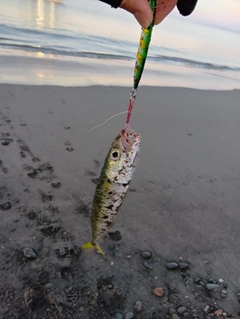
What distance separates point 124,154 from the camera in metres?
2.46

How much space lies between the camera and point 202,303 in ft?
10.4

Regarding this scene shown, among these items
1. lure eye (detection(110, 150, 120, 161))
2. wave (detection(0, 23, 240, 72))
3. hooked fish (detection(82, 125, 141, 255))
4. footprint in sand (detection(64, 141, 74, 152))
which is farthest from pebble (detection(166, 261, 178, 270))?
wave (detection(0, 23, 240, 72))

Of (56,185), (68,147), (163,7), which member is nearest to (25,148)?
(68,147)

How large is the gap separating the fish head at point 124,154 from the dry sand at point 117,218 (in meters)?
1.38

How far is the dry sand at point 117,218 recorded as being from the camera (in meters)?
3.12

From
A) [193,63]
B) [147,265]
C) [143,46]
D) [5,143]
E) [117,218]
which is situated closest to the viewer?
[143,46]

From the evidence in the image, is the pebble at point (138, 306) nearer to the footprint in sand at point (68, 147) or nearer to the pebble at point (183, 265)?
the pebble at point (183, 265)

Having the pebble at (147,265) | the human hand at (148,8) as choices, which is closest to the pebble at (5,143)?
the pebble at (147,265)

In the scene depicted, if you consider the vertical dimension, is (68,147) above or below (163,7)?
below

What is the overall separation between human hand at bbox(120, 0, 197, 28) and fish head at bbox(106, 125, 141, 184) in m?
0.77

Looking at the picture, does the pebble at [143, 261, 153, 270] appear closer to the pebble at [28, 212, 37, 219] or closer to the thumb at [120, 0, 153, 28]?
the pebble at [28, 212, 37, 219]

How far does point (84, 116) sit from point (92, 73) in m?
4.62

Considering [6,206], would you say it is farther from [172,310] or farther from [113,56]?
[113,56]

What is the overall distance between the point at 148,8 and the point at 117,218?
270 centimetres
